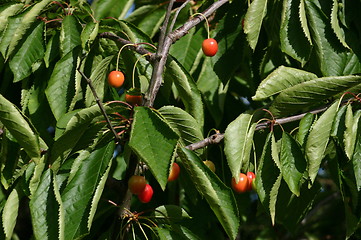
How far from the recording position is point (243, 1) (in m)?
1.98

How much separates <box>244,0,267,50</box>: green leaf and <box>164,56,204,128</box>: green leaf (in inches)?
8.4

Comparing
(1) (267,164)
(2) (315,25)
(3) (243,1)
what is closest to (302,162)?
(1) (267,164)

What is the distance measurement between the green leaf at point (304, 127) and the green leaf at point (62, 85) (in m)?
0.63

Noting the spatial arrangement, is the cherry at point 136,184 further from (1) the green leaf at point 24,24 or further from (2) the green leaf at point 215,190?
(1) the green leaf at point 24,24

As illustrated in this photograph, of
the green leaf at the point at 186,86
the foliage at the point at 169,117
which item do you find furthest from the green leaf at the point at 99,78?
the green leaf at the point at 186,86

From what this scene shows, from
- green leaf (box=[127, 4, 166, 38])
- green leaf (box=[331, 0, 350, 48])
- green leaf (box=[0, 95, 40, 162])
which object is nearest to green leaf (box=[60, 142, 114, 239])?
green leaf (box=[0, 95, 40, 162])

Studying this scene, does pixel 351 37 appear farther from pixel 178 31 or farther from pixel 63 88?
pixel 63 88

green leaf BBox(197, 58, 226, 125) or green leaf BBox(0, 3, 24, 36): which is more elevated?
green leaf BBox(0, 3, 24, 36)

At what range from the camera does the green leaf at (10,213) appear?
1.45 meters

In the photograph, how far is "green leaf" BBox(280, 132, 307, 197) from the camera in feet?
4.59

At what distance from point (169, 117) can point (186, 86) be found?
13 centimetres

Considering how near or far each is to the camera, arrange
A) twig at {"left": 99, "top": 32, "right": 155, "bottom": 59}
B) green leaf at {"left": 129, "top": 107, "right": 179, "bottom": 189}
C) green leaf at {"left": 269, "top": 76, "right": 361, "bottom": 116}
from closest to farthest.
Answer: green leaf at {"left": 129, "top": 107, "right": 179, "bottom": 189}, green leaf at {"left": 269, "top": 76, "right": 361, "bottom": 116}, twig at {"left": 99, "top": 32, "right": 155, "bottom": 59}

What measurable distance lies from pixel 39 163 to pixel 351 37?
3.42 feet

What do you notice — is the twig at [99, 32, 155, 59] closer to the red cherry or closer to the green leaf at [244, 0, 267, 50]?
the red cherry
